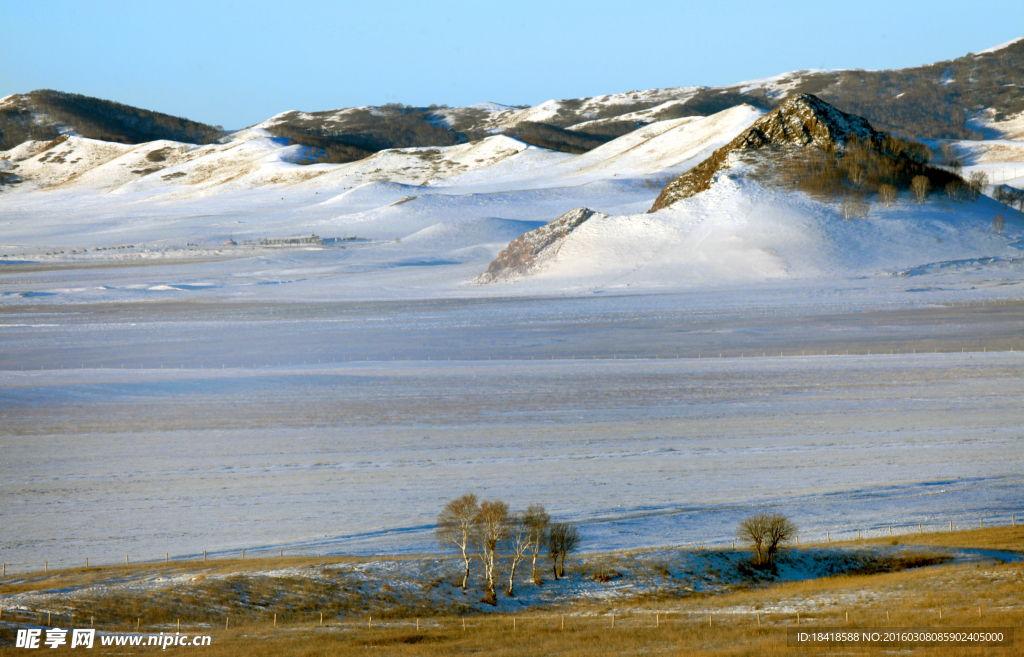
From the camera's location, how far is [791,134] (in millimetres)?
65812

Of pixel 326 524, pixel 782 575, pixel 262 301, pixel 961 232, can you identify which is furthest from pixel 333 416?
pixel 961 232

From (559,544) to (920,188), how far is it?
51.8m

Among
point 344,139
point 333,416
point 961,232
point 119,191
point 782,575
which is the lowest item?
point 782,575

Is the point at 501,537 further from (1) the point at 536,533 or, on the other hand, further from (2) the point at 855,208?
(2) the point at 855,208

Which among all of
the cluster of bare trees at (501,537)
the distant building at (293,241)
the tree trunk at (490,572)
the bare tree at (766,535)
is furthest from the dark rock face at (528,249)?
the tree trunk at (490,572)

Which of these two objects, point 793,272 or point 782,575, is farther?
point 793,272

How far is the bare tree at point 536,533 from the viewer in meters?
18.0

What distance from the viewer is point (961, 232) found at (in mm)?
58219

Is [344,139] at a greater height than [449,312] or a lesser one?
greater

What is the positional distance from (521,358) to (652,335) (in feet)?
22.7

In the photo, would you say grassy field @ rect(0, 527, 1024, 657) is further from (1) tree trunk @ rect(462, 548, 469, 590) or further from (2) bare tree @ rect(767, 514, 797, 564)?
(1) tree trunk @ rect(462, 548, 469, 590)

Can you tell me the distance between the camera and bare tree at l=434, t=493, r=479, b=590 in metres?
18.2

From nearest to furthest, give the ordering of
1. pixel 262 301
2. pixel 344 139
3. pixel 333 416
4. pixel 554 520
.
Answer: pixel 554 520 → pixel 333 416 → pixel 262 301 → pixel 344 139

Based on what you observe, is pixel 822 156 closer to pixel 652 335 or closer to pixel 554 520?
pixel 652 335
